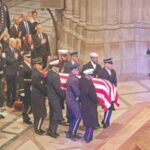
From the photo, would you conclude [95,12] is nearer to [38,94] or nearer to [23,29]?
[23,29]

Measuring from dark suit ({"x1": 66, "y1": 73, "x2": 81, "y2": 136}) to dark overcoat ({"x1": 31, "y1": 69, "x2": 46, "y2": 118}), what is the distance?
48 centimetres

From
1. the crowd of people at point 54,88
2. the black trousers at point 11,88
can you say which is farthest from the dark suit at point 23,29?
the black trousers at point 11,88

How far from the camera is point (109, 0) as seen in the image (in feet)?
46.3

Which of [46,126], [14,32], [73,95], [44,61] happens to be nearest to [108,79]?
[73,95]

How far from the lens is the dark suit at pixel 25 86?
11.2 m

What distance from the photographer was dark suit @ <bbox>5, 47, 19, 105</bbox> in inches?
478

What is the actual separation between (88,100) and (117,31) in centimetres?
448

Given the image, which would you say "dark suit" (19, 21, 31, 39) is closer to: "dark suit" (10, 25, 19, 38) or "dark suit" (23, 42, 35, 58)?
"dark suit" (10, 25, 19, 38)

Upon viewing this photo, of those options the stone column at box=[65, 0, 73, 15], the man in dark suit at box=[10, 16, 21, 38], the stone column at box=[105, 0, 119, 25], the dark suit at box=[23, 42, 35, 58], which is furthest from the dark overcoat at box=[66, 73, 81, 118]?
the stone column at box=[65, 0, 73, 15]

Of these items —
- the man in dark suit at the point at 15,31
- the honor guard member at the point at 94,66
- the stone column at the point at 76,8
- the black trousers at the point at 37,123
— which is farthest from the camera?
the stone column at the point at 76,8

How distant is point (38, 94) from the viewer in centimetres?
1068

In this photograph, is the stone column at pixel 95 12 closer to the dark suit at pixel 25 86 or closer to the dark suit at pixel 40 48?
the dark suit at pixel 40 48

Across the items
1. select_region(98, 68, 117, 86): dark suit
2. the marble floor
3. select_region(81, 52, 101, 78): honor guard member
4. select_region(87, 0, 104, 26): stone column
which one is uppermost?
select_region(87, 0, 104, 26): stone column

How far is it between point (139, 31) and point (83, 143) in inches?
195
